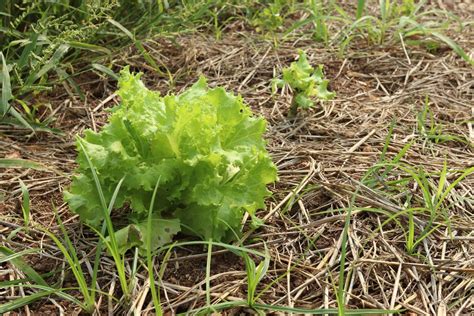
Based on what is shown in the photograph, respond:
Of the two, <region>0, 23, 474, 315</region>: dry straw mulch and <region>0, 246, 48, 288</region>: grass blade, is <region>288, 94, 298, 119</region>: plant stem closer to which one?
<region>0, 23, 474, 315</region>: dry straw mulch

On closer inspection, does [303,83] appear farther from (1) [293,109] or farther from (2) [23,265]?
(2) [23,265]

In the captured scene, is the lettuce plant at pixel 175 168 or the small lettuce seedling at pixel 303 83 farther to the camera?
the small lettuce seedling at pixel 303 83

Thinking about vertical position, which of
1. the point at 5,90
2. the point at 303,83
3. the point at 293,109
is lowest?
the point at 293,109

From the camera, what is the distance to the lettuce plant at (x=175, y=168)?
1771mm

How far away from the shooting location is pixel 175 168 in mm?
1810

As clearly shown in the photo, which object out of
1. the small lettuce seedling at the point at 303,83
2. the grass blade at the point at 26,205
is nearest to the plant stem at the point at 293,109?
the small lettuce seedling at the point at 303,83

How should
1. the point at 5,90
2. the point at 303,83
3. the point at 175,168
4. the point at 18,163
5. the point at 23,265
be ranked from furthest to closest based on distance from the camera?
the point at 303,83
the point at 5,90
the point at 18,163
the point at 175,168
the point at 23,265

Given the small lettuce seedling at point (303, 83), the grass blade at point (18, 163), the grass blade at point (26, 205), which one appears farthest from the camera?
the small lettuce seedling at point (303, 83)

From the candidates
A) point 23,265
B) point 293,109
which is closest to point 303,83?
point 293,109

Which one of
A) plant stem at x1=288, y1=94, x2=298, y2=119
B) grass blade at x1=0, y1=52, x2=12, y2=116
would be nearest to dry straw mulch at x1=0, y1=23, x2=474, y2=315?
plant stem at x1=288, y1=94, x2=298, y2=119

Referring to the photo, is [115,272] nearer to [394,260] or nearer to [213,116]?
[213,116]

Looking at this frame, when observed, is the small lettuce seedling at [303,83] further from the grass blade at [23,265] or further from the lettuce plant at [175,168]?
the grass blade at [23,265]

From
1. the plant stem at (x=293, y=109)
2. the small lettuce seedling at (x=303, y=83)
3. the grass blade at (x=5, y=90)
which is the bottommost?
the plant stem at (x=293, y=109)

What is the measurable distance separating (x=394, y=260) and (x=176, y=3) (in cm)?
208
